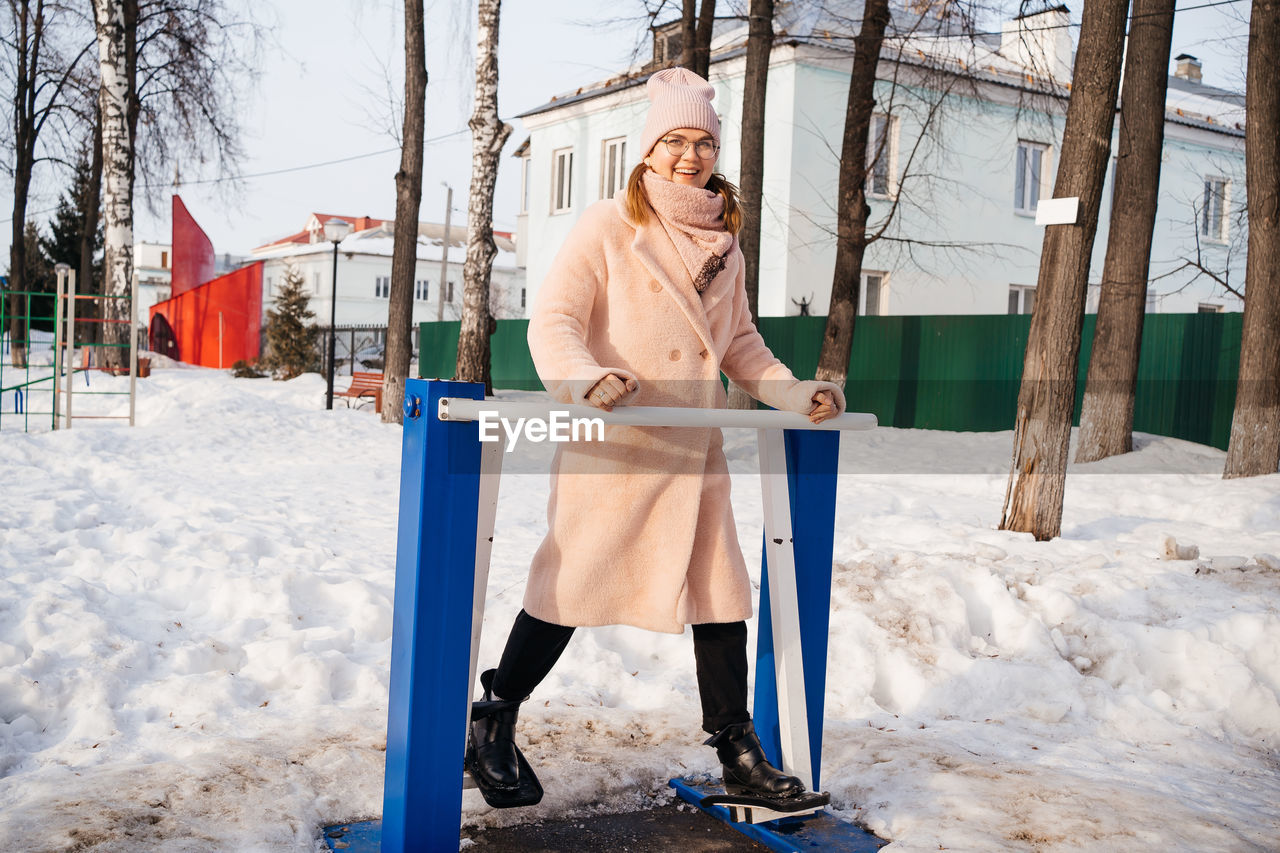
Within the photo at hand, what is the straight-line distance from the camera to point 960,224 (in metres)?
19.5

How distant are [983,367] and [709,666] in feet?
44.8

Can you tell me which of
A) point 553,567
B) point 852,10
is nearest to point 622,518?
point 553,567

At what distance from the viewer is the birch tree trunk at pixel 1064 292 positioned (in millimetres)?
6523

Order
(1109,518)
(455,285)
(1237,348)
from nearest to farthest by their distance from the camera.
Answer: (1109,518) < (1237,348) < (455,285)

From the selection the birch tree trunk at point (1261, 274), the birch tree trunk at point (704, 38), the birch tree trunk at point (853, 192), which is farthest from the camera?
the birch tree trunk at point (704, 38)

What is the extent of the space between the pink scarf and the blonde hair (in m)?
0.02

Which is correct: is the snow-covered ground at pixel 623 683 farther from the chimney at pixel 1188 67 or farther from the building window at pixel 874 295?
the chimney at pixel 1188 67

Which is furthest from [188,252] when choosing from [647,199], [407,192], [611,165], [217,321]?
[647,199]

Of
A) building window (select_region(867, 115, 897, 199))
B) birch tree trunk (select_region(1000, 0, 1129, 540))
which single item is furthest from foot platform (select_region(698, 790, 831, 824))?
building window (select_region(867, 115, 897, 199))

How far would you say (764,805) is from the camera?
2.66 meters

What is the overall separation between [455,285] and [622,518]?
46312mm

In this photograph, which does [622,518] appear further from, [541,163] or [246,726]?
[541,163]

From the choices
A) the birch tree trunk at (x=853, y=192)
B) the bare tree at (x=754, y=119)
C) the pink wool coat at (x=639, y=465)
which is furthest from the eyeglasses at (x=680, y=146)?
the bare tree at (x=754, y=119)

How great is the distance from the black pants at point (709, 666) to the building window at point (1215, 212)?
2285 cm
